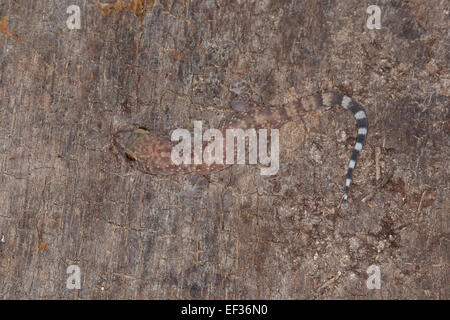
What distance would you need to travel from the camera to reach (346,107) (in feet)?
13.1

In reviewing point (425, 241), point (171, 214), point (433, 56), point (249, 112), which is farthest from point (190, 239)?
point (433, 56)

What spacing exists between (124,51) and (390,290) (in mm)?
4452

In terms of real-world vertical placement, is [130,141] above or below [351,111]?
below

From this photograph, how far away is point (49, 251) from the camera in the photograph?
4059 mm

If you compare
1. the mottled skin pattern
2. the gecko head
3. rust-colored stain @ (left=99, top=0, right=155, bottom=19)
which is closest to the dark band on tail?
the mottled skin pattern

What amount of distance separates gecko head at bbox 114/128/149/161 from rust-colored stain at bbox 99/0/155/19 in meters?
1.48

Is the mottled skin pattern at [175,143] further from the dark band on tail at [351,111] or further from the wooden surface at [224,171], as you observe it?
the wooden surface at [224,171]

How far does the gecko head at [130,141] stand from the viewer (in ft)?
13.3

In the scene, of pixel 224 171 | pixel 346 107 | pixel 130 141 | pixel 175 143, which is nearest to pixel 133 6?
pixel 130 141

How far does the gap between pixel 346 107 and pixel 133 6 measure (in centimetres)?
297

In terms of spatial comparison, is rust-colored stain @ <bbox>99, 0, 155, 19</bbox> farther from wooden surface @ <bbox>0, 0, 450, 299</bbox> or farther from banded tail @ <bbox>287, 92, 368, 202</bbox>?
banded tail @ <bbox>287, 92, 368, 202</bbox>

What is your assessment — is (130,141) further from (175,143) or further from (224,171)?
(224,171)

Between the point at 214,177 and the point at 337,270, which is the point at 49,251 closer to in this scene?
the point at 214,177

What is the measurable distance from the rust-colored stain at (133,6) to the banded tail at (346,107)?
2.23 meters
